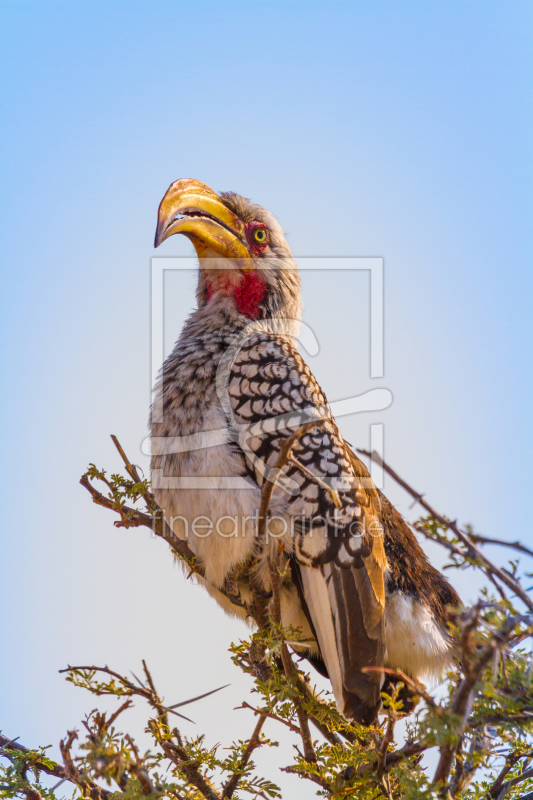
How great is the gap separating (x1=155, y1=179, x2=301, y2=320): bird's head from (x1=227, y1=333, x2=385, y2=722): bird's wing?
3.19 ft

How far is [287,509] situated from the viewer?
3211 mm

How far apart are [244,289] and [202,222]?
0.47m

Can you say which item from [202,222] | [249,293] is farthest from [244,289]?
[202,222]

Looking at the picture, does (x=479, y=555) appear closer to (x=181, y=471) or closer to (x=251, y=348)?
(x=181, y=471)

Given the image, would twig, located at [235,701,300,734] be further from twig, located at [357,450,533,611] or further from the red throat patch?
the red throat patch

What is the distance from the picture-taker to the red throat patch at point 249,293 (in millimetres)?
4234

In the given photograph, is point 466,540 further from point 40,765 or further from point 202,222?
point 202,222

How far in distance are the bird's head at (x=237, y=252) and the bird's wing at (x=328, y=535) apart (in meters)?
0.97

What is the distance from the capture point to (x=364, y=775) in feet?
8.56

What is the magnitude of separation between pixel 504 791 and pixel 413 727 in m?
0.44

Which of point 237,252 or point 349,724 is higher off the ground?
point 237,252

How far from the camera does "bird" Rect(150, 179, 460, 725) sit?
125 inches

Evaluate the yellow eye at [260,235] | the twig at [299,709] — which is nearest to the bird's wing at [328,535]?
the twig at [299,709]

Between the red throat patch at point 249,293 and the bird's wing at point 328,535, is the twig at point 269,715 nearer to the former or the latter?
the bird's wing at point 328,535
